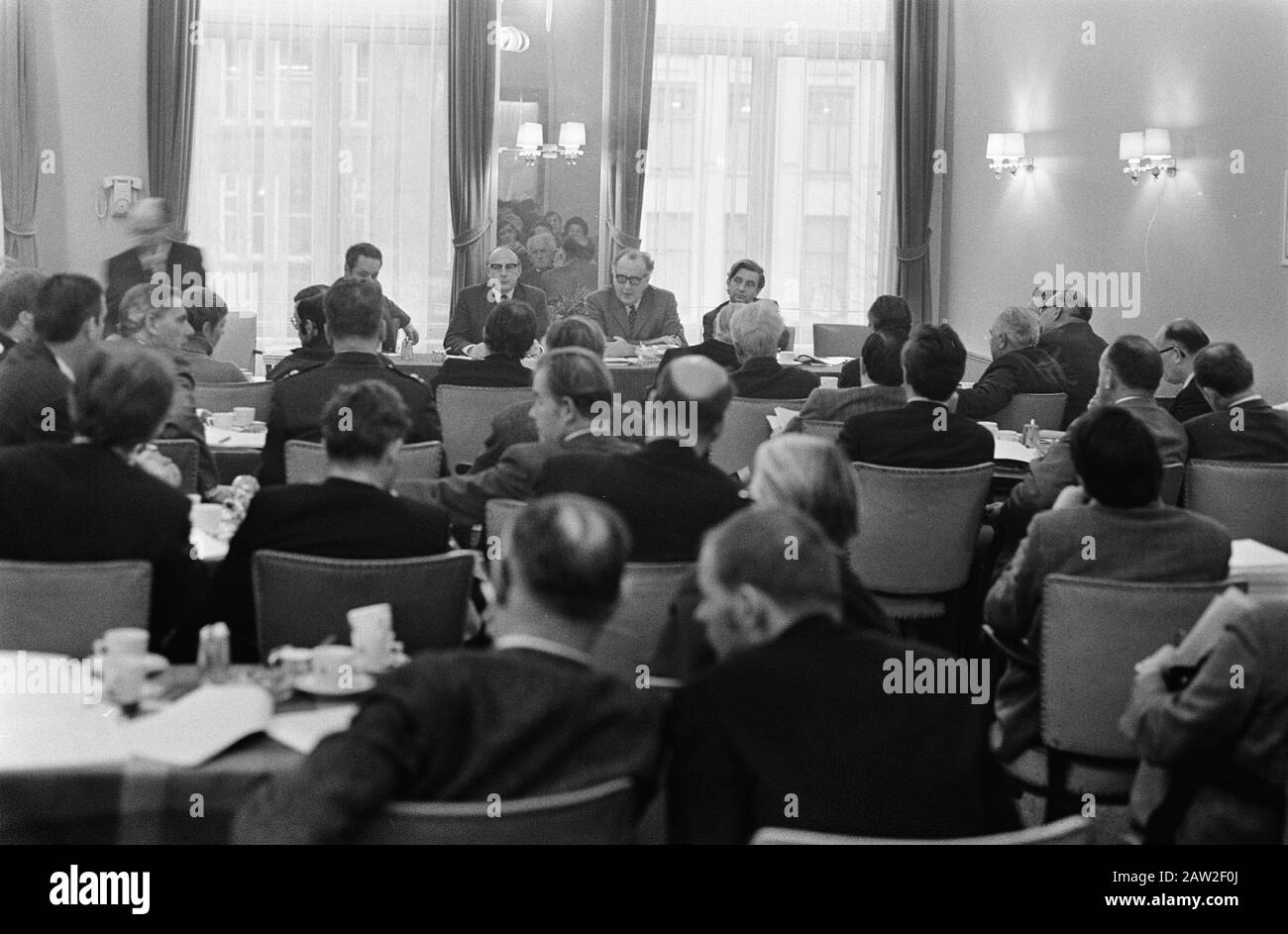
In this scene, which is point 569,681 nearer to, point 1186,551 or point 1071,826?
point 1071,826

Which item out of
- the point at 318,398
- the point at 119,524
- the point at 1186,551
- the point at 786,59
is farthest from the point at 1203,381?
the point at 786,59

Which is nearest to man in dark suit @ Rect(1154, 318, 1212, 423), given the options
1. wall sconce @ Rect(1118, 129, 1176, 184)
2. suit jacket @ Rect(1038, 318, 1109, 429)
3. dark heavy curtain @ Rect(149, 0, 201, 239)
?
suit jacket @ Rect(1038, 318, 1109, 429)

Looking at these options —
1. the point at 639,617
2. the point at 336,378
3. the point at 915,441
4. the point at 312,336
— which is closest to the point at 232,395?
the point at 312,336

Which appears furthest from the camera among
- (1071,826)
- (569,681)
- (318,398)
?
(318,398)

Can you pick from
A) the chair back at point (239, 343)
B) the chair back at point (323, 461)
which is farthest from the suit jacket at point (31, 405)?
the chair back at point (239, 343)

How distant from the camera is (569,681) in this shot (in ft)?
6.86

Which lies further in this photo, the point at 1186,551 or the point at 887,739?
the point at 1186,551

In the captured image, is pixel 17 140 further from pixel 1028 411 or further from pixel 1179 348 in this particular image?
pixel 1179 348

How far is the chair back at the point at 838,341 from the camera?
1023cm

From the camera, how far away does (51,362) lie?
4.47 m

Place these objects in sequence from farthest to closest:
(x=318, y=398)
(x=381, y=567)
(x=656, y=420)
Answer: (x=318, y=398), (x=656, y=420), (x=381, y=567)

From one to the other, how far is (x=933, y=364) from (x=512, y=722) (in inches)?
127

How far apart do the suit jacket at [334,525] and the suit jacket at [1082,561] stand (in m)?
1.36
